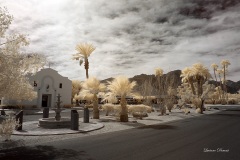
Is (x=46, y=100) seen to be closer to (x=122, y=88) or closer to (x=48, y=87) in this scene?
(x=48, y=87)

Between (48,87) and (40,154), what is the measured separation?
128 feet

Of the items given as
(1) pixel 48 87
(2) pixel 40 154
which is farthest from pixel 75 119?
(1) pixel 48 87

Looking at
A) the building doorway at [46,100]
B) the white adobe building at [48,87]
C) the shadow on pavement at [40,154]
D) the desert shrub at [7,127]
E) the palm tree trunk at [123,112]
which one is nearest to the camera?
the shadow on pavement at [40,154]

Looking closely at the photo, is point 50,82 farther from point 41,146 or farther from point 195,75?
point 41,146

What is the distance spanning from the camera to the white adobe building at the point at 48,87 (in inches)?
1741

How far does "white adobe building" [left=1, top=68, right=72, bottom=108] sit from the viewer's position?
44219 millimetres

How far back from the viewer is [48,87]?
4566 centimetres

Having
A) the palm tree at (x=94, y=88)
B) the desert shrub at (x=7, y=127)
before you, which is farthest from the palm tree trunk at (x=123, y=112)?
the desert shrub at (x=7, y=127)

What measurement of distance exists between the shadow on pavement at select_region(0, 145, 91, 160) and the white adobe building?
118 feet

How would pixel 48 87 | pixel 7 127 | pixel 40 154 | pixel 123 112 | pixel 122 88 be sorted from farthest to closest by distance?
pixel 48 87 → pixel 123 112 → pixel 122 88 → pixel 7 127 → pixel 40 154

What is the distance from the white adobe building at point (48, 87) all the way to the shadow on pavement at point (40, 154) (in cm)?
3605

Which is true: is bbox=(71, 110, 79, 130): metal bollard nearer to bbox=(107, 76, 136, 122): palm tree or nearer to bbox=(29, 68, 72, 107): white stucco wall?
bbox=(107, 76, 136, 122): palm tree

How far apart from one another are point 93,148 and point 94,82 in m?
14.7

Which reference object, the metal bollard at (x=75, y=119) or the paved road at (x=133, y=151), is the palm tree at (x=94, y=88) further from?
the paved road at (x=133, y=151)
